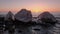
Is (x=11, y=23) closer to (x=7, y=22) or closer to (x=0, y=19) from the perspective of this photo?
(x=7, y=22)

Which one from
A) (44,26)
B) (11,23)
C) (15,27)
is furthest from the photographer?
(44,26)

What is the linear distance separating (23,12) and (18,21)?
125 cm

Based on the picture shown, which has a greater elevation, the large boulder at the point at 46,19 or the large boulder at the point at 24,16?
the large boulder at the point at 24,16

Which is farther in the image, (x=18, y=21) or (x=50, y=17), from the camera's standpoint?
(x=50, y=17)

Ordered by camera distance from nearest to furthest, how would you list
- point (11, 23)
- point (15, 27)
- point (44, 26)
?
1. point (11, 23)
2. point (15, 27)
3. point (44, 26)

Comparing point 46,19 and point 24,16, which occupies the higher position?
point 24,16

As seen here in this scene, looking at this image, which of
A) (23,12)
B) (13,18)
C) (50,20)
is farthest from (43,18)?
(13,18)

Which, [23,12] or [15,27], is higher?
[23,12]

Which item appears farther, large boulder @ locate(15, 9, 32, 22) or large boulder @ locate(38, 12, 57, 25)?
large boulder @ locate(38, 12, 57, 25)

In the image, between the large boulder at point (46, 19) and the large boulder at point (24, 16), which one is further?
the large boulder at point (46, 19)

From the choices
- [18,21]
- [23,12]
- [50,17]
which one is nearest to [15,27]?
[18,21]

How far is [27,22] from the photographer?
17844 millimetres

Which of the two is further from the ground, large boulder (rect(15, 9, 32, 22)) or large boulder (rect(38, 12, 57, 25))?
large boulder (rect(15, 9, 32, 22))

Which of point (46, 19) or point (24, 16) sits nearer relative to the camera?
point (24, 16)
